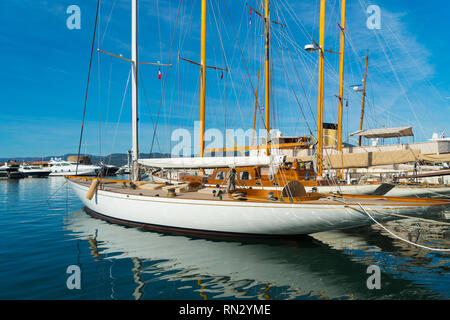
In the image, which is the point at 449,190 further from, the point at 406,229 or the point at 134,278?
the point at 134,278

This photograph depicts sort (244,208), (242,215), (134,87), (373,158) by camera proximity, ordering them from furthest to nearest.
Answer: (373,158)
(134,87)
(242,215)
(244,208)

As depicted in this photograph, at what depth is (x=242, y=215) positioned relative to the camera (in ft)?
29.4

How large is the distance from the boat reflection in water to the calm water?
0.07ft

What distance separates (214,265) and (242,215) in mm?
1971

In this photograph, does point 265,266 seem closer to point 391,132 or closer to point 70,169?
point 391,132

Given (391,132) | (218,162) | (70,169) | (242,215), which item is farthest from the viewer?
(70,169)

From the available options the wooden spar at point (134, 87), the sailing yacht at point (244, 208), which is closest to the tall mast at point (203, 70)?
the wooden spar at point (134, 87)

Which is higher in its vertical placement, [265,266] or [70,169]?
[70,169]

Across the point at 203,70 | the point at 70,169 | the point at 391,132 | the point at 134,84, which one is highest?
the point at 203,70

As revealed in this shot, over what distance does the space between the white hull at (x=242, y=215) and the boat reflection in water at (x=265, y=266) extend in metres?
0.49

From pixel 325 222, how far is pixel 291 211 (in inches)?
40.8
